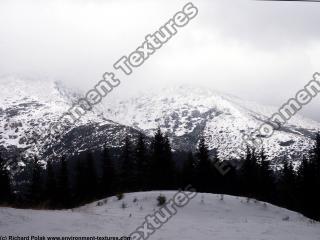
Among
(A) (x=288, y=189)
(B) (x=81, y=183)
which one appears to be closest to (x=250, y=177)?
(A) (x=288, y=189)

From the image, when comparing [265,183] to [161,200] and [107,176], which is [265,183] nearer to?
[107,176]

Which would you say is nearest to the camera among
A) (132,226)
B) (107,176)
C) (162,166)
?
(132,226)

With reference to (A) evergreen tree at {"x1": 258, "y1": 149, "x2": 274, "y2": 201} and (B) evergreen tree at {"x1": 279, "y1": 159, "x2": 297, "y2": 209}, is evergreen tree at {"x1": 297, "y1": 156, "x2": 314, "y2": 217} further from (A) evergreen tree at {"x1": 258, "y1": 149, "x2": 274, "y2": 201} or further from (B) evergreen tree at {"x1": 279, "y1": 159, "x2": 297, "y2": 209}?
(A) evergreen tree at {"x1": 258, "y1": 149, "x2": 274, "y2": 201}

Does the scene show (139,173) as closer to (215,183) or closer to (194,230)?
(215,183)

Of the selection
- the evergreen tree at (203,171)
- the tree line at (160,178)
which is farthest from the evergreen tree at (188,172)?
the evergreen tree at (203,171)

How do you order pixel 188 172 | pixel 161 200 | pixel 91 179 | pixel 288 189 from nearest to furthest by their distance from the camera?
1. pixel 161 200
2. pixel 188 172
3. pixel 288 189
4. pixel 91 179

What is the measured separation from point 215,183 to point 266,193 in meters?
7.05

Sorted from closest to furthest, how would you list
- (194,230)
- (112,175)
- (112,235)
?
(112,235) → (194,230) → (112,175)

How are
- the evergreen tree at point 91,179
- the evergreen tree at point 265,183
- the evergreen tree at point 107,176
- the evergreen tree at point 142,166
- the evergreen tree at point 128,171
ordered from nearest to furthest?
the evergreen tree at point 265,183 < the evergreen tree at point 142,166 < the evergreen tree at point 128,171 < the evergreen tree at point 91,179 < the evergreen tree at point 107,176

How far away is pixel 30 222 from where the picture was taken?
433 inches

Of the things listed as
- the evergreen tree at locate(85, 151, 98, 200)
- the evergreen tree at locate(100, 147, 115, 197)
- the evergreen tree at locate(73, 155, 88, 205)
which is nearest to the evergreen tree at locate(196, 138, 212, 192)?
the evergreen tree at locate(100, 147, 115, 197)

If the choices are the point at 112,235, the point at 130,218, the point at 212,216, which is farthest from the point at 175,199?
the point at 112,235

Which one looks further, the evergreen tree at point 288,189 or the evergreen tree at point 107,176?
the evergreen tree at point 107,176

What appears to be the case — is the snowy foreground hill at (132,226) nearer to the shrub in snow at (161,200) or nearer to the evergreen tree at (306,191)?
the shrub in snow at (161,200)
